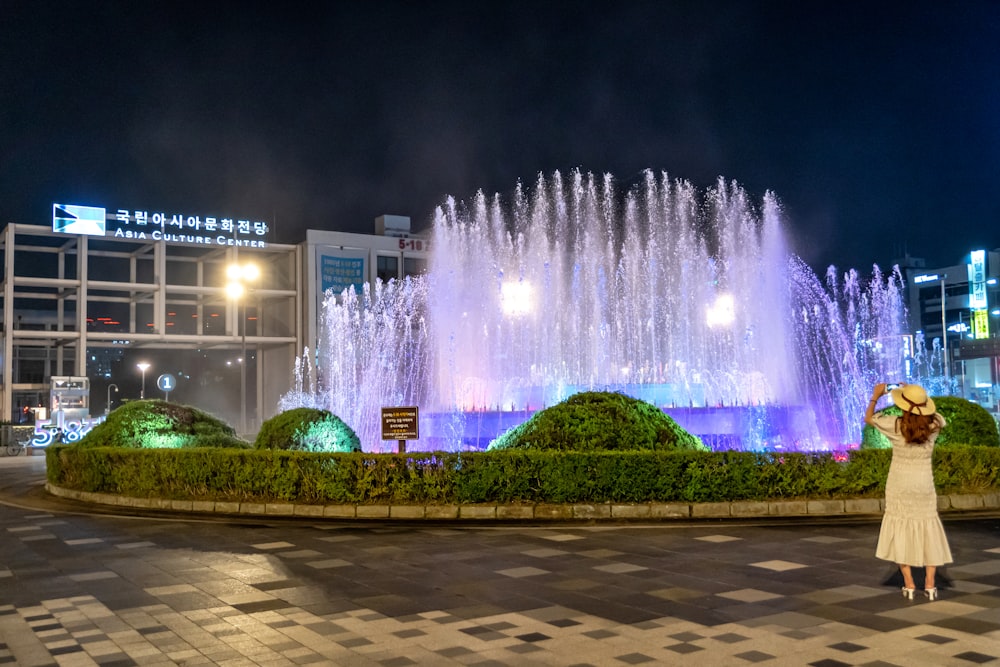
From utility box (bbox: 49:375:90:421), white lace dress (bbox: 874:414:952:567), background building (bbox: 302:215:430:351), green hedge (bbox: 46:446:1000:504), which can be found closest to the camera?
white lace dress (bbox: 874:414:952:567)

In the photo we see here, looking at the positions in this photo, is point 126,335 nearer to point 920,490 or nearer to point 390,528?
point 390,528

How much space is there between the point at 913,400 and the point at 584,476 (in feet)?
18.4

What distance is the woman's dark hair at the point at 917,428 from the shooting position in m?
6.68

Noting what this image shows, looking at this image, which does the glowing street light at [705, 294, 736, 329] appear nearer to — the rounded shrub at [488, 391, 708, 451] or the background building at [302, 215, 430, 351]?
the rounded shrub at [488, 391, 708, 451]

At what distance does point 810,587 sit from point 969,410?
27.4ft

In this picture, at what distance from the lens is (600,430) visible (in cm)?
1299

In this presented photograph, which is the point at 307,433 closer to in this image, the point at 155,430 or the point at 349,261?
the point at 155,430

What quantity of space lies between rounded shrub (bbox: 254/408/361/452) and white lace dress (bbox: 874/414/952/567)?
948cm

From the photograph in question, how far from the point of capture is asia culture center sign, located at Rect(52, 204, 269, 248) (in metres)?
42.7

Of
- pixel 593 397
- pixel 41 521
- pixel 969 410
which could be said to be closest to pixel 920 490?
pixel 593 397

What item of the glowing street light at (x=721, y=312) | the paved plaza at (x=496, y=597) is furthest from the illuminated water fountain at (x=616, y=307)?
the paved plaza at (x=496, y=597)

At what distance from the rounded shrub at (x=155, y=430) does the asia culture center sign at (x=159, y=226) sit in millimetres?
29753

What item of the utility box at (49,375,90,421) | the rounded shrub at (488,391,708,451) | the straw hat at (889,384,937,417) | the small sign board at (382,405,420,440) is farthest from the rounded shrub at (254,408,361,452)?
the utility box at (49,375,90,421)

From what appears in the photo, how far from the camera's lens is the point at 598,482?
1177 cm
